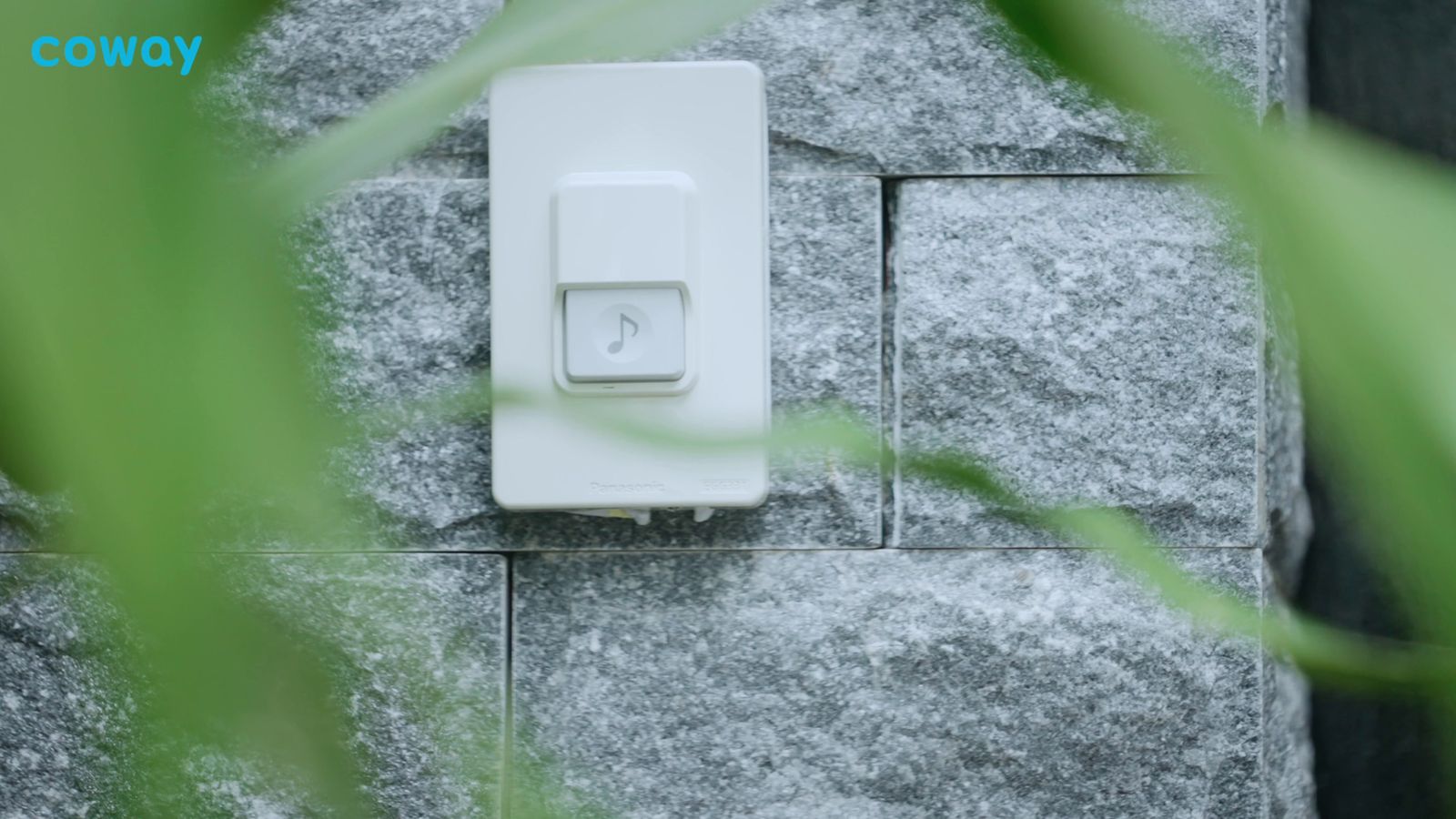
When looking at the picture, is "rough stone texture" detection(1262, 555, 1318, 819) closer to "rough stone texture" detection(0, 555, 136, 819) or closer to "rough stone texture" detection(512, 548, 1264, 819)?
"rough stone texture" detection(512, 548, 1264, 819)

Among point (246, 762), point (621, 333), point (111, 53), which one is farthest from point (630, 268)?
point (111, 53)

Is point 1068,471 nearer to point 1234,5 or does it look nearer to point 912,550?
point 912,550

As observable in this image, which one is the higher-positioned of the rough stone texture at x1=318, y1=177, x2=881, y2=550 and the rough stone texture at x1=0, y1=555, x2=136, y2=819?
the rough stone texture at x1=318, y1=177, x2=881, y2=550

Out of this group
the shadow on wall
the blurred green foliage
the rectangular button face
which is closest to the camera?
the blurred green foliage

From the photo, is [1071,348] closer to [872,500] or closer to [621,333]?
[872,500]

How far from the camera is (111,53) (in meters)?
0.10

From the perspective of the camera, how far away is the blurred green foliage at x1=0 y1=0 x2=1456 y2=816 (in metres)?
0.10

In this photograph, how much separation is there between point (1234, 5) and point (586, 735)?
516 mm

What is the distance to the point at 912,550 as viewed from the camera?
61 centimetres

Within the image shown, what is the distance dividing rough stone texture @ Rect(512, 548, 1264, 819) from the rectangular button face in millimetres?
119

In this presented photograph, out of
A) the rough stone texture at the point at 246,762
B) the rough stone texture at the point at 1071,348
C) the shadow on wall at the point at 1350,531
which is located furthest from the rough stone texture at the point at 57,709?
the shadow on wall at the point at 1350,531

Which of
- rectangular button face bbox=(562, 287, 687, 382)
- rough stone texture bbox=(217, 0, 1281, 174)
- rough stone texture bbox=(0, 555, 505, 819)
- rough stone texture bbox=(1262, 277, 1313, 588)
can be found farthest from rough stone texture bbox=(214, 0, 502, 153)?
rough stone texture bbox=(1262, 277, 1313, 588)

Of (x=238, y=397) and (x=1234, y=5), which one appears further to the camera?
(x=1234, y=5)

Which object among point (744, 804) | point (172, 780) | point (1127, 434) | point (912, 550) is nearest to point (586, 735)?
point (744, 804)
